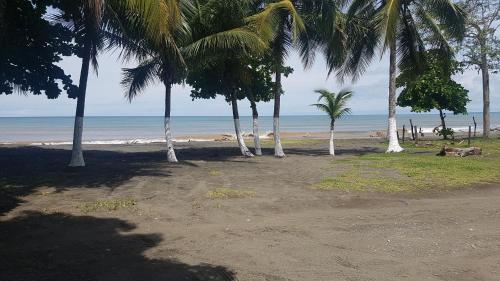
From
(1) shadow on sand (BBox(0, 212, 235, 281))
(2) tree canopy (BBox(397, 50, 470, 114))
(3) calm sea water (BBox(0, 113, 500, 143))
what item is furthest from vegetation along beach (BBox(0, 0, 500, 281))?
(3) calm sea water (BBox(0, 113, 500, 143))

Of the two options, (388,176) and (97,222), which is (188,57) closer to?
(388,176)

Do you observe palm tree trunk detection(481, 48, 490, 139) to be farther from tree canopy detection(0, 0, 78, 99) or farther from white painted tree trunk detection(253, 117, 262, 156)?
tree canopy detection(0, 0, 78, 99)

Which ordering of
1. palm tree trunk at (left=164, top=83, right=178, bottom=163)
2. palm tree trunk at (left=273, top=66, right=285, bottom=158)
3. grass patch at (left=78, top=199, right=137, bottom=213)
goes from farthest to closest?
palm tree trunk at (left=273, top=66, right=285, bottom=158) → palm tree trunk at (left=164, top=83, right=178, bottom=163) → grass patch at (left=78, top=199, right=137, bottom=213)

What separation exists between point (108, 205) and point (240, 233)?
3.37 m

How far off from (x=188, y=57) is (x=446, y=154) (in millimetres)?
12046

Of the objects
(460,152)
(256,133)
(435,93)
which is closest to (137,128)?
(435,93)

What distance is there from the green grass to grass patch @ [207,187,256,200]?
81.4 inches

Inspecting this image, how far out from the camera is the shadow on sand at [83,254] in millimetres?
5547

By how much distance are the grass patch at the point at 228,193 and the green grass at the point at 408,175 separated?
2069 millimetres

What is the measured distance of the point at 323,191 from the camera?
11.6 meters

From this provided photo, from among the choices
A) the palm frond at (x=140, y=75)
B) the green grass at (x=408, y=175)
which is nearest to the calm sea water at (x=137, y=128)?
the palm frond at (x=140, y=75)

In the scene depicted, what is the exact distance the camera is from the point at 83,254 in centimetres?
637

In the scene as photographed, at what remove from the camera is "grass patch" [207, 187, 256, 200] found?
35.2 feet

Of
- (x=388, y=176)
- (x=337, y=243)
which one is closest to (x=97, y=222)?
(x=337, y=243)
